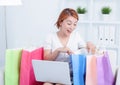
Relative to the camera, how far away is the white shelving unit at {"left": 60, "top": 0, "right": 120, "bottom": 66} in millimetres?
3273

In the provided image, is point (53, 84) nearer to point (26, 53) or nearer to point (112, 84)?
point (26, 53)

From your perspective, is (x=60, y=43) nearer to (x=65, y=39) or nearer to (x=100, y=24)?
(x=65, y=39)

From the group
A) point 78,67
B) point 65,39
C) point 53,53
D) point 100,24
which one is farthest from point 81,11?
point 78,67

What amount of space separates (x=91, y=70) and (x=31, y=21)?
74.3 inches

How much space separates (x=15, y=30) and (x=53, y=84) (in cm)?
184

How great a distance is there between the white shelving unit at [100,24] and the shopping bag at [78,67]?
4.71ft

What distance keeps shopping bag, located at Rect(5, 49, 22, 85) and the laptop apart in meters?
0.16

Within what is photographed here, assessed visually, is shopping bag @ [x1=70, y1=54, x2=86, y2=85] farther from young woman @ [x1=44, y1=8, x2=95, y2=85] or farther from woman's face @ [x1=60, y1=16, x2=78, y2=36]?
woman's face @ [x1=60, y1=16, x2=78, y2=36]

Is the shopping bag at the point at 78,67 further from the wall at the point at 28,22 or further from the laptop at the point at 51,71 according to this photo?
the wall at the point at 28,22

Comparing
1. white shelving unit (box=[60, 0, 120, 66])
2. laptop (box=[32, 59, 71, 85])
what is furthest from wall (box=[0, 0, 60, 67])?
laptop (box=[32, 59, 71, 85])

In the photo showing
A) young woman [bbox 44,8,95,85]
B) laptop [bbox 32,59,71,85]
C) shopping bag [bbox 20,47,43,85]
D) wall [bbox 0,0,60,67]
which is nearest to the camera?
laptop [bbox 32,59,71,85]

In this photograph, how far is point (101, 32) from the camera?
332 cm

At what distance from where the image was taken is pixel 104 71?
1.83 meters

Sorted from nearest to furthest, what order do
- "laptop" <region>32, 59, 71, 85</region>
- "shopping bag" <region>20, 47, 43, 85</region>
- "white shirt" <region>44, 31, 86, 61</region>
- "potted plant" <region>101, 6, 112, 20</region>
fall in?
"laptop" <region>32, 59, 71, 85</region> → "shopping bag" <region>20, 47, 43, 85</region> → "white shirt" <region>44, 31, 86, 61</region> → "potted plant" <region>101, 6, 112, 20</region>
